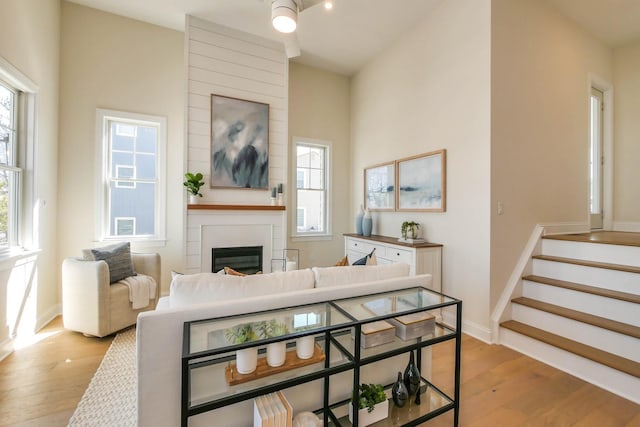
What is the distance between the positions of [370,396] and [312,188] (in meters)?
3.58

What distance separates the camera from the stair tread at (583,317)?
84.2 inches

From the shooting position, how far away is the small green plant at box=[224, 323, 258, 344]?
1198 mm

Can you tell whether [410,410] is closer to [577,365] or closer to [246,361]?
[246,361]

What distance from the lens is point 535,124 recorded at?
3.09 metres

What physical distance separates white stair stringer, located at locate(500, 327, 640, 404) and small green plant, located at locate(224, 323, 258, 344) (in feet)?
8.45

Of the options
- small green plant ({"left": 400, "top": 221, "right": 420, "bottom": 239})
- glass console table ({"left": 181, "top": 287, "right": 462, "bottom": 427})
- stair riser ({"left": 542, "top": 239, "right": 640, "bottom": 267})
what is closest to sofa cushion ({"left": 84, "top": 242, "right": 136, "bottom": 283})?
glass console table ({"left": 181, "top": 287, "right": 462, "bottom": 427})

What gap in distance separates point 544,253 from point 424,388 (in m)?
2.34

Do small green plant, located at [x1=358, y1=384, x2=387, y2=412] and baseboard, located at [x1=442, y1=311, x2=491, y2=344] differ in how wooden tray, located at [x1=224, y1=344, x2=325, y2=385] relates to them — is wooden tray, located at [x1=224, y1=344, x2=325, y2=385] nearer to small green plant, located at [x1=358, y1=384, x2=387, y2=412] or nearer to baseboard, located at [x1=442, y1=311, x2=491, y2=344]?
A: small green plant, located at [x1=358, y1=384, x2=387, y2=412]

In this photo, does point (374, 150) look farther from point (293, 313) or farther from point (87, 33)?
point (87, 33)

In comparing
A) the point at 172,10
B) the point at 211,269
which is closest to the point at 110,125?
the point at 172,10

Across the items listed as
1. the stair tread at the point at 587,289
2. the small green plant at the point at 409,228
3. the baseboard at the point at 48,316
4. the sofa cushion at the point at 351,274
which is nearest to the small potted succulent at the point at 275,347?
the sofa cushion at the point at 351,274

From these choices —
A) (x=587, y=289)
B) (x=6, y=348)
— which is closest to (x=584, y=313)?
(x=587, y=289)

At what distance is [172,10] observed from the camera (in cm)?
340

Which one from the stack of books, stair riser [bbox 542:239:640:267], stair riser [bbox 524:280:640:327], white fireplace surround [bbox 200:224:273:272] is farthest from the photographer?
white fireplace surround [bbox 200:224:273:272]
